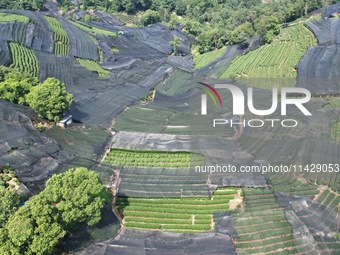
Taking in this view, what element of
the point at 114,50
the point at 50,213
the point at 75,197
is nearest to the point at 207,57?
the point at 114,50

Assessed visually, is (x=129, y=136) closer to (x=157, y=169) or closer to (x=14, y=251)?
(x=157, y=169)

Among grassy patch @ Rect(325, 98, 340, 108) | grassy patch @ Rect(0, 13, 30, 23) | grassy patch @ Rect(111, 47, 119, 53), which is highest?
grassy patch @ Rect(0, 13, 30, 23)

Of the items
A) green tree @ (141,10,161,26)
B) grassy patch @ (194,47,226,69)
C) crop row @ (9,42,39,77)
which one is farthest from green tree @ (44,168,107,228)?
green tree @ (141,10,161,26)

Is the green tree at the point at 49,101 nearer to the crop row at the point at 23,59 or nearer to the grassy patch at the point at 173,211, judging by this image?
the crop row at the point at 23,59

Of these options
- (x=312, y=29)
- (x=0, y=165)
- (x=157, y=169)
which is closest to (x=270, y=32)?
(x=312, y=29)

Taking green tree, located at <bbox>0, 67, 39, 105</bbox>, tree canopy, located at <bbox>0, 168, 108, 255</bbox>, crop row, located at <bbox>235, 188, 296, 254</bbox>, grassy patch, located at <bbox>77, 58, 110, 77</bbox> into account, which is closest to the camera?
tree canopy, located at <bbox>0, 168, 108, 255</bbox>

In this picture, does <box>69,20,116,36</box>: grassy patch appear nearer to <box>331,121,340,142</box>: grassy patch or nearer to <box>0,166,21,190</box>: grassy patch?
<box>0,166,21,190</box>: grassy patch
